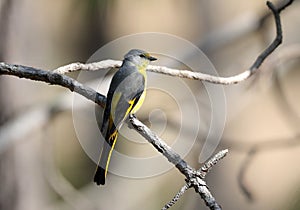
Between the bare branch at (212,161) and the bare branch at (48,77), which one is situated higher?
the bare branch at (48,77)

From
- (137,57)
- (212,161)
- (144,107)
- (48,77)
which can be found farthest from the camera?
(144,107)

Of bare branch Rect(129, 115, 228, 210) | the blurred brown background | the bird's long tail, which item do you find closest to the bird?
the bird's long tail

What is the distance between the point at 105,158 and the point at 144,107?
1536 millimetres

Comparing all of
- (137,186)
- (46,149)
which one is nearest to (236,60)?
(137,186)

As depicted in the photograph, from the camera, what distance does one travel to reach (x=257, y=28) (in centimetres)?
208

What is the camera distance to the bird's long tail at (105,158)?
1.08m

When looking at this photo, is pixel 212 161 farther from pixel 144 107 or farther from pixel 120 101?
pixel 144 107

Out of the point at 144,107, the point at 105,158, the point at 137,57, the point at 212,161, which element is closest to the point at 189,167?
the point at 212,161

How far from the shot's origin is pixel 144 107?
2.64 m

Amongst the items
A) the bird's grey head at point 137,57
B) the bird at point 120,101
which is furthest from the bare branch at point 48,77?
the bird's grey head at point 137,57

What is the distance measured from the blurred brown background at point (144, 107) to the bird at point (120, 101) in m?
0.33

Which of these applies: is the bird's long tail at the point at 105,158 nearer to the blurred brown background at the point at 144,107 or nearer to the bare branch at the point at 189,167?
the bare branch at the point at 189,167

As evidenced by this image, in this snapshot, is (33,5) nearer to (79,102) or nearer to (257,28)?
(79,102)

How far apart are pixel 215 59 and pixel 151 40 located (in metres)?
0.54
